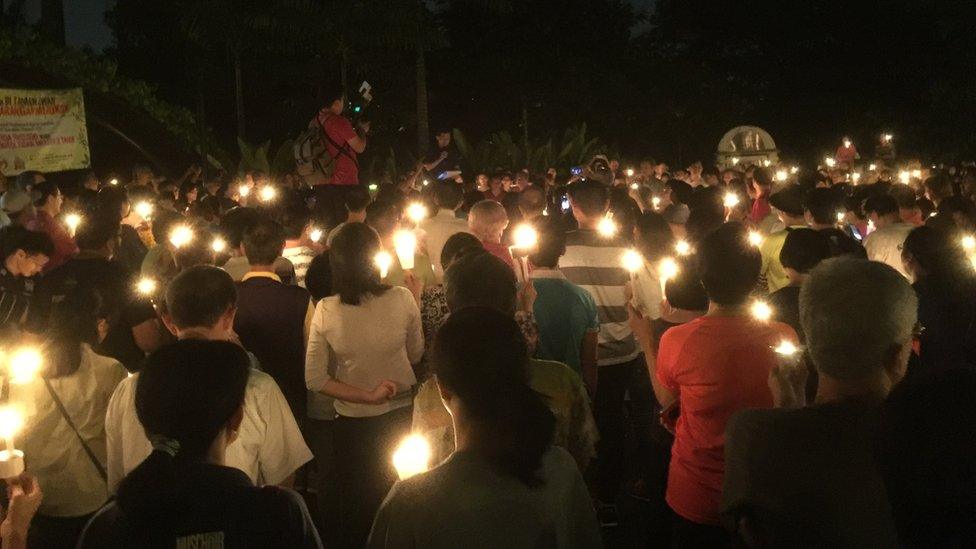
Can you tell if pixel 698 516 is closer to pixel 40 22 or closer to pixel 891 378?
pixel 891 378

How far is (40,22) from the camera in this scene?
25484 mm

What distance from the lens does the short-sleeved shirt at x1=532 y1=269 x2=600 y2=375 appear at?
17.7 feet

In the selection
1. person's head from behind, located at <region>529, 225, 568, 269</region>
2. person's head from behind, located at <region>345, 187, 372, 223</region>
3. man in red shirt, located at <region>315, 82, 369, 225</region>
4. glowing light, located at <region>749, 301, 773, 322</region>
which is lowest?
glowing light, located at <region>749, 301, 773, 322</region>

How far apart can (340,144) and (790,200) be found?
5.39 meters

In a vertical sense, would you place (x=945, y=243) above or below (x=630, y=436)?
above

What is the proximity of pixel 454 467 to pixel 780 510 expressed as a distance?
79cm

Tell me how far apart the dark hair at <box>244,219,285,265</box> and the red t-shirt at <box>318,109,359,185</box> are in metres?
5.81

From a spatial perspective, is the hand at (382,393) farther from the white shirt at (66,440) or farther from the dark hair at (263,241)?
the white shirt at (66,440)

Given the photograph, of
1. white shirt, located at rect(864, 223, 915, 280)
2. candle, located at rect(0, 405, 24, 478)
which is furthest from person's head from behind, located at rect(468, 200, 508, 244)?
candle, located at rect(0, 405, 24, 478)

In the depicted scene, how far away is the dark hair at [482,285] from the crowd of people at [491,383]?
0.03 feet

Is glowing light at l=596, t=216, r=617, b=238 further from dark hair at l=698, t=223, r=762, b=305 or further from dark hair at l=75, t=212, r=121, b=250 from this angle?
dark hair at l=75, t=212, r=121, b=250

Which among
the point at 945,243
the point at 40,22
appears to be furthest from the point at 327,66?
the point at 945,243

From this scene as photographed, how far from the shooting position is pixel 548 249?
5547mm

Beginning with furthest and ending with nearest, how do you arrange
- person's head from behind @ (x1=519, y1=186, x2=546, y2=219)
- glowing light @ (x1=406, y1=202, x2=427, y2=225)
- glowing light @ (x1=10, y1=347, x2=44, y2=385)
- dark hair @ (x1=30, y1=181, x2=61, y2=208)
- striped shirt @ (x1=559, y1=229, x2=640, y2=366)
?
person's head from behind @ (x1=519, y1=186, x2=546, y2=219) → dark hair @ (x1=30, y1=181, x2=61, y2=208) → glowing light @ (x1=406, y1=202, x2=427, y2=225) → striped shirt @ (x1=559, y1=229, x2=640, y2=366) → glowing light @ (x1=10, y1=347, x2=44, y2=385)
